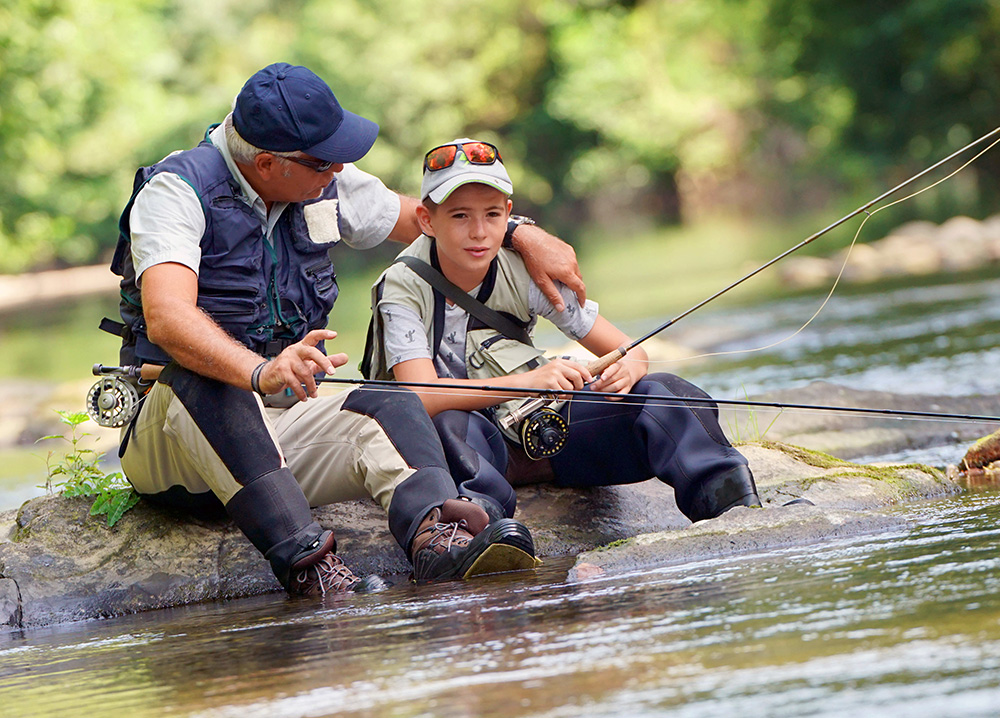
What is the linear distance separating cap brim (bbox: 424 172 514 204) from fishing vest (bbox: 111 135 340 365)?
0.40 meters

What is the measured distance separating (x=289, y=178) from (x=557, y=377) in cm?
99

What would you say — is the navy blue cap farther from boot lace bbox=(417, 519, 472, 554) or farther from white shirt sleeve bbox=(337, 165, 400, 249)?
boot lace bbox=(417, 519, 472, 554)

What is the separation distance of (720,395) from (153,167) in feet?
18.8

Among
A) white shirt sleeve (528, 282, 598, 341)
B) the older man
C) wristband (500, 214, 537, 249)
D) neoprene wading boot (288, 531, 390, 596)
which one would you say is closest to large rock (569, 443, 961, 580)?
the older man

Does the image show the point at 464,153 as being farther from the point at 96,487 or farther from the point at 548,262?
the point at 96,487

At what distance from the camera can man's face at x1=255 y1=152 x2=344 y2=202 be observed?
12.1ft

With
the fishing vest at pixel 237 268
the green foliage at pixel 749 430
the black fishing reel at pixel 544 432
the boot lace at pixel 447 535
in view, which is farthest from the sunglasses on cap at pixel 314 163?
the green foliage at pixel 749 430

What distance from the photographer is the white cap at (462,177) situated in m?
3.88

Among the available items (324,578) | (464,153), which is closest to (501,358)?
(464,153)

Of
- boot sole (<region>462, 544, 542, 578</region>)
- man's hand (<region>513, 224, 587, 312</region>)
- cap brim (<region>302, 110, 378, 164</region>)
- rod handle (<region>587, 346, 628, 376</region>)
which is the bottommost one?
boot sole (<region>462, 544, 542, 578</region>)

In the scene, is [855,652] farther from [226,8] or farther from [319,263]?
[226,8]

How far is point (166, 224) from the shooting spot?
3.52 m

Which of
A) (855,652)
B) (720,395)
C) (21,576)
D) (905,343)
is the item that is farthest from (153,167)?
(905,343)

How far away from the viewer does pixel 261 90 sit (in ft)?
12.0
